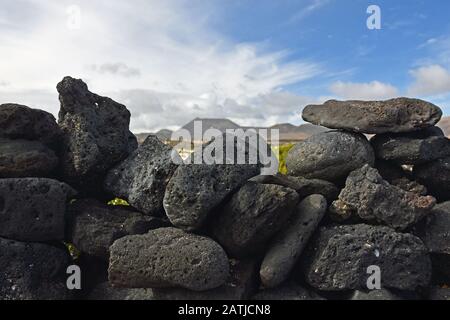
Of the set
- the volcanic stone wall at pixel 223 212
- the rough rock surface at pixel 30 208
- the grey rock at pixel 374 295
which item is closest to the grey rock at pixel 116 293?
the volcanic stone wall at pixel 223 212

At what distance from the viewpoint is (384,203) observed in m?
8.55

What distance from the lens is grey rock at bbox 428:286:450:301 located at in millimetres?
8508

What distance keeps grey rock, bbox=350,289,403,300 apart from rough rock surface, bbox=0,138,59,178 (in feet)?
20.1

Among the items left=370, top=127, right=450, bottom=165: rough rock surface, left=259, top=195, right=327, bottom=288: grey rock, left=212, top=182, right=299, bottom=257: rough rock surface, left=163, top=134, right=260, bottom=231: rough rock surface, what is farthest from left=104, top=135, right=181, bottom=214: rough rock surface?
left=370, top=127, right=450, bottom=165: rough rock surface

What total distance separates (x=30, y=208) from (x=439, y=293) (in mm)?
7525

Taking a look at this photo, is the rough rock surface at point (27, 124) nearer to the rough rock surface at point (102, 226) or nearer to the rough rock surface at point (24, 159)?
the rough rock surface at point (24, 159)

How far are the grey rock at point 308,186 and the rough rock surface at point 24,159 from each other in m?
4.35

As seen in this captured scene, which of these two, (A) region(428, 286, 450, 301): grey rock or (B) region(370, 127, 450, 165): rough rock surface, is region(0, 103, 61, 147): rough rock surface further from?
(A) region(428, 286, 450, 301): grey rock

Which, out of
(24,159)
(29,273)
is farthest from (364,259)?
(24,159)

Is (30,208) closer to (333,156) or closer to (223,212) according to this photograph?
(223,212)

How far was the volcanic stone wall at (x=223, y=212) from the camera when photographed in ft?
26.6

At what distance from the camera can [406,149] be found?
9375 millimetres

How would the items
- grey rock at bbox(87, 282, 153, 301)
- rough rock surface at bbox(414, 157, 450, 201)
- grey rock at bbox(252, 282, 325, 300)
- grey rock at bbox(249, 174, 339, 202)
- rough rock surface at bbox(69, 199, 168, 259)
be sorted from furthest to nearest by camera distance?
rough rock surface at bbox(414, 157, 450, 201)
grey rock at bbox(249, 174, 339, 202)
rough rock surface at bbox(69, 199, 168, 259)
grey rock at bbox(87, 282, 153, 301)
grey rock at bbox(252, 282, 325, 300)
